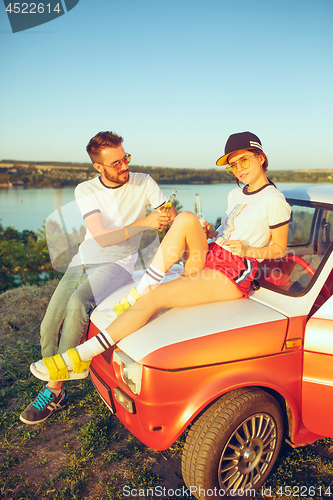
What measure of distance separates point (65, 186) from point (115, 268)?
2.95ft

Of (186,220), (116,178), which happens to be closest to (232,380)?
(186,220)

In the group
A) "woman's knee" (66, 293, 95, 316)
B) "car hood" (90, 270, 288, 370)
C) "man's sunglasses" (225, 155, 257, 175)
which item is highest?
"man's sunglasses" (225, 155, 257, 175)

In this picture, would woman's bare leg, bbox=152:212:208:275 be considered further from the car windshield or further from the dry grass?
the dry grass

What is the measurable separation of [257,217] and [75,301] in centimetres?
168

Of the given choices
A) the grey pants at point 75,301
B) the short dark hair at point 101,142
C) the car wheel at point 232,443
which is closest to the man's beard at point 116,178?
the short dark hair at point 101,142

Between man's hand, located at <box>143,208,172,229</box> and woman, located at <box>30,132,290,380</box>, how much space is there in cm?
41

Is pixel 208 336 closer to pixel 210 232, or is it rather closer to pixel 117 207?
pixel 210 232

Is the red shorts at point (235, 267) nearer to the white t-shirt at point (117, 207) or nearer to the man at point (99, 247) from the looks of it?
the man at point (99, 247)

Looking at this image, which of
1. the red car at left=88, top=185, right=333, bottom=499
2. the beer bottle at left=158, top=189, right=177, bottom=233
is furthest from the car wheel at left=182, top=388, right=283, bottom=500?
the beer bottle at left=158, top=189, right=177, bottom=233

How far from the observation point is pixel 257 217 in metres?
2.70

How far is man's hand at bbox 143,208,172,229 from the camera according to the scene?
9.43ft

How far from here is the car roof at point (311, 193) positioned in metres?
2.79

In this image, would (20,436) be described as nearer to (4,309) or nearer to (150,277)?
(150,277)

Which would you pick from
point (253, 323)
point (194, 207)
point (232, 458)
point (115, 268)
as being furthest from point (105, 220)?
point (232, 458)
